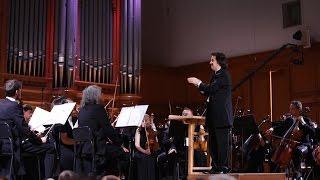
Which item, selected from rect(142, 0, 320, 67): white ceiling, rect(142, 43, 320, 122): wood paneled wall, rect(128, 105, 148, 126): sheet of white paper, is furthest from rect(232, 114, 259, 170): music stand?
rect(142, 0, 320, 67): white ceiling

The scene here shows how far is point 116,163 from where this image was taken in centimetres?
640

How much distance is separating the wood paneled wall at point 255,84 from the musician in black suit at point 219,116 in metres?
5.20

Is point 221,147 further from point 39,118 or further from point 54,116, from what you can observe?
point 39,118

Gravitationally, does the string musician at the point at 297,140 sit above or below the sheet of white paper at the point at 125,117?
below

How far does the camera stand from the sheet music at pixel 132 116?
6492 mm

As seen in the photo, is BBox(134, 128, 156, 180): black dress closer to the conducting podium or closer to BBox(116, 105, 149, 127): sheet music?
BBox(116, 105, 149, 127): sheet music

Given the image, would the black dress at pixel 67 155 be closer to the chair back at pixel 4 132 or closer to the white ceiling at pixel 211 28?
the chair back at pixel 4 132

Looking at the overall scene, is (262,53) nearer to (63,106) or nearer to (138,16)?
(138,16)

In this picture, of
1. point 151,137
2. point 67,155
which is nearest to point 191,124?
point 67,155

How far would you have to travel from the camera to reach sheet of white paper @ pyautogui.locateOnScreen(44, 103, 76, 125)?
610 cm

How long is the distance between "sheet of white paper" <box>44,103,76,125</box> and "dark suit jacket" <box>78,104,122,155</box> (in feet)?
0.70

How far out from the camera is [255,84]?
11.5 metres

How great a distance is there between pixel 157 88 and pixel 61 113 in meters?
6.74

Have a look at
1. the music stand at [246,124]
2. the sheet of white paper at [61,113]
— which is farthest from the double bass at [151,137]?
the sheet of white paper at [61,113]
